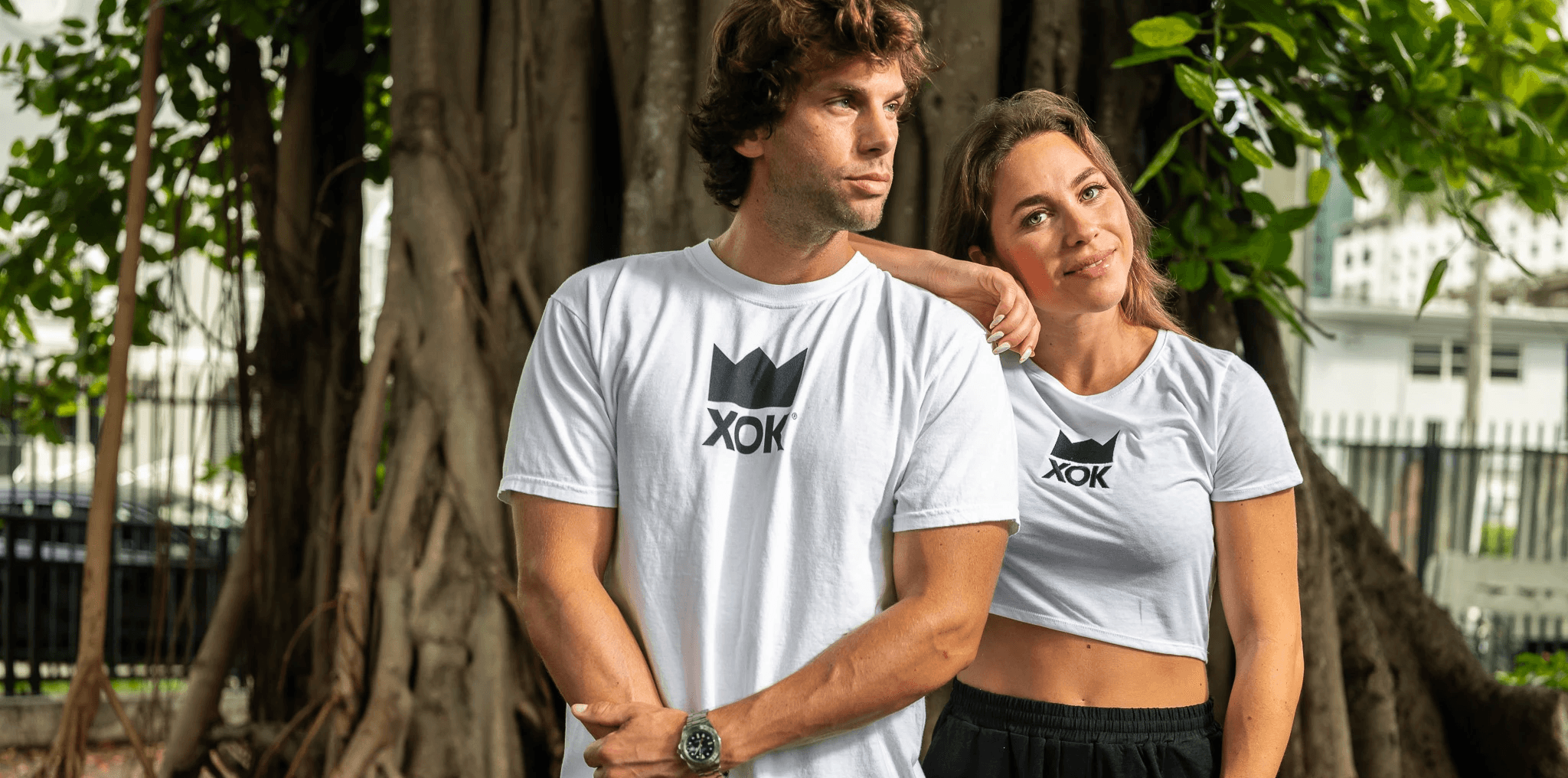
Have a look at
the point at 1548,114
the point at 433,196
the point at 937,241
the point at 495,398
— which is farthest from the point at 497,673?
the point at 1548,114

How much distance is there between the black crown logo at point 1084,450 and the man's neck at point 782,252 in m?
0.34

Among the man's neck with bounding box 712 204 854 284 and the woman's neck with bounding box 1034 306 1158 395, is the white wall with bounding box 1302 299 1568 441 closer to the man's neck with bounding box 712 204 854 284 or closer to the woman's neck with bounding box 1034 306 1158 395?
the woman's neck with bounding box 1034 306 1158 395

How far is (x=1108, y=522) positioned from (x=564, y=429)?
648 millimetres

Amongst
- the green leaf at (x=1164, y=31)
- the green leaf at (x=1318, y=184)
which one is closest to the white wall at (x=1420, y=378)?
the green leaf at (x=1318, y=184)

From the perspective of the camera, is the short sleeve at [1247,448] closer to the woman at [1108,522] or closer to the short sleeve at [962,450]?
the woman at [1108,522]

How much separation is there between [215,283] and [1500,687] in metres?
14.6

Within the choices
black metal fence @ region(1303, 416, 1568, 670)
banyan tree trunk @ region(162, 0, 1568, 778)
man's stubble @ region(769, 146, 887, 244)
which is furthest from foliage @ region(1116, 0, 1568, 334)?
black metal fence @ region(1303, 416, 1568, 670)

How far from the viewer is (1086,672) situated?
1475mm

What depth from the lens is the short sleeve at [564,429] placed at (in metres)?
1.33

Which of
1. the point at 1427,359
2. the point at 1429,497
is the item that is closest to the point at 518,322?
the point at 1429,497

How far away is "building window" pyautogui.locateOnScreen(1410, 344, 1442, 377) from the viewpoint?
18938mm

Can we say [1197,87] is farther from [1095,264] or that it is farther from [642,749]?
[642,749]

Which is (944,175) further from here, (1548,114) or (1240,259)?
(1548,114)

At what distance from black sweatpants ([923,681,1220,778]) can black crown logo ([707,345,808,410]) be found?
50 cm
